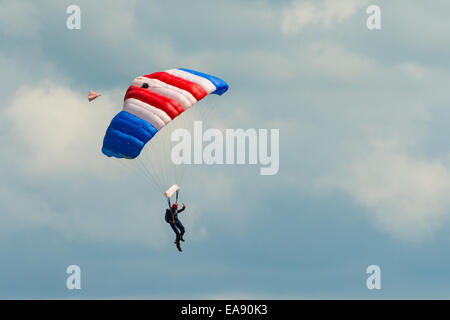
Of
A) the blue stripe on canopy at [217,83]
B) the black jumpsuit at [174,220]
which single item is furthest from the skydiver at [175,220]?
the blue stripe on canopy at [217,83]

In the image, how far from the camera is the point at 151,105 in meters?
58.2

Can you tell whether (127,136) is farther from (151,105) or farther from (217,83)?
(217,83)

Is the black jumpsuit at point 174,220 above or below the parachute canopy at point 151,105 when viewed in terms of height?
below

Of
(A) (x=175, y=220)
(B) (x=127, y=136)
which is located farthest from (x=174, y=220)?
(B) (x=127, y=136)

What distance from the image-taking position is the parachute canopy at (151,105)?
57.0 meters

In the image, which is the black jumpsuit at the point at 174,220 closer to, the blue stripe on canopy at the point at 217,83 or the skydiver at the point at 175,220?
the skydiver at the point at 175,220

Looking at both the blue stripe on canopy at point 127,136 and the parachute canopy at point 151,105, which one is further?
the parachute canopy at point 151,105

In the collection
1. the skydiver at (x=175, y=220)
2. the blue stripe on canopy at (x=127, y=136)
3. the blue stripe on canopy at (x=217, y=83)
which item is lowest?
the skydiver at (x=175, y=220)

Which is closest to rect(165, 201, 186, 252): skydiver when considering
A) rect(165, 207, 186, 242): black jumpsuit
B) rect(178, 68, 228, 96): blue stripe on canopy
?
rect(165, 207, 186, 242): black jumpsuit

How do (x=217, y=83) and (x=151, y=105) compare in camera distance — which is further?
(x=217, y=83)

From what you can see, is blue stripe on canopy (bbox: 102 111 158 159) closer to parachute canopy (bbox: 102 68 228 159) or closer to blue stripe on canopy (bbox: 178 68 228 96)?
parachute canopy (bbox: 102 68 228 159)

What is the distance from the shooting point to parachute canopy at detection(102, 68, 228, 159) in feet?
187
